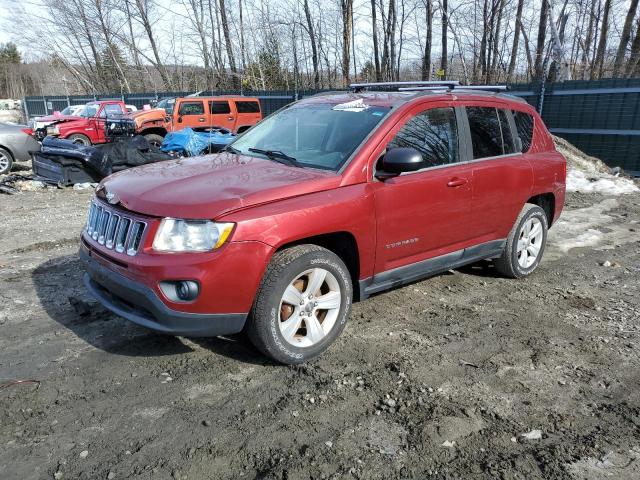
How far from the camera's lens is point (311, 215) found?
340 centimetres

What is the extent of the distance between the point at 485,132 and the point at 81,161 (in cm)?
892

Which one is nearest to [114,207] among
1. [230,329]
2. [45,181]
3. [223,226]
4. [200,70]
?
[223,226]

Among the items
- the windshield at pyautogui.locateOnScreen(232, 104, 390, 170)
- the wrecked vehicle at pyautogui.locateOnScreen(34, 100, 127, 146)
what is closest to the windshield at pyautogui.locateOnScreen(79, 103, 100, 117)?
the wrecked vehicle at pyautogui.locateOnScreen(34, 100, 127, 146)

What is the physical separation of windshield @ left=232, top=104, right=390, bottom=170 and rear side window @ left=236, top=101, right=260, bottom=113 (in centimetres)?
1504

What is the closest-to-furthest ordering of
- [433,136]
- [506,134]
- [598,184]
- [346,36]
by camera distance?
[433,136] < [506,134] < [598,184] < [346,36]

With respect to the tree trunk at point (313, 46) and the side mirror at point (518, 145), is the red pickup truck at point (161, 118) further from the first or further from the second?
the side mirror at point (518, 145)

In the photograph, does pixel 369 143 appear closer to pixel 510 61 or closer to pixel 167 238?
pixel 167 238

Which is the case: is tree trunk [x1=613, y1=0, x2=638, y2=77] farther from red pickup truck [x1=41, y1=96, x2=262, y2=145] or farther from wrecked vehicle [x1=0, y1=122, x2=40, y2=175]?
wrecked vehicle [x1=0, y1=122, x2=40, y2=175]

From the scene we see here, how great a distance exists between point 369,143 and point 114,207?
185 cm

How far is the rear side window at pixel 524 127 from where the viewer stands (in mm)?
5172

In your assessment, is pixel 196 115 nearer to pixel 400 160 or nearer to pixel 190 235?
pixel 400 160

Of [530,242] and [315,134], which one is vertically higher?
[315,134]

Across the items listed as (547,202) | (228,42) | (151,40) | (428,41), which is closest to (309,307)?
(547,202)

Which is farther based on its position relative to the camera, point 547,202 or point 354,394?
point 547,202
